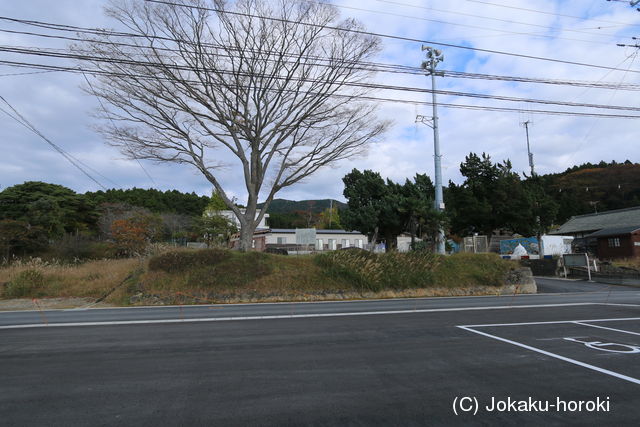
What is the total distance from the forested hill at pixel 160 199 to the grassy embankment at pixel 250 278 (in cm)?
3964

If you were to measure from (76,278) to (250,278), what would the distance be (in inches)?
337

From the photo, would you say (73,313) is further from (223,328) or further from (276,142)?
(276,142)

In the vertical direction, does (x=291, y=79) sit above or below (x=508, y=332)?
above

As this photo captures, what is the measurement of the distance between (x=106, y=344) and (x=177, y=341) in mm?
1391

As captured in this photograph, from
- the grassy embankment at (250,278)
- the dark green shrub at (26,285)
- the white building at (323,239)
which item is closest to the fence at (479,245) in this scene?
the grassy embankment at (250,278)

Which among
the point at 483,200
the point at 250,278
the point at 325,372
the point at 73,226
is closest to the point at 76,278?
the point at 250,278

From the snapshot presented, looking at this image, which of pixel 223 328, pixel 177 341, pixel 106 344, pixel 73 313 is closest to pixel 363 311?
pixel 223 328

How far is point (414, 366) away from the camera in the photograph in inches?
236

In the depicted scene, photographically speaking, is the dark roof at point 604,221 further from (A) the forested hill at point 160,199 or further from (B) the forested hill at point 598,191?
(A) the forested hill at point 160,199

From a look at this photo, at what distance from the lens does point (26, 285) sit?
697 inches

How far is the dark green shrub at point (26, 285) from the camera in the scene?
17.5 meters

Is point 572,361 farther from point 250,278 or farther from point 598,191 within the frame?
point 598,191
